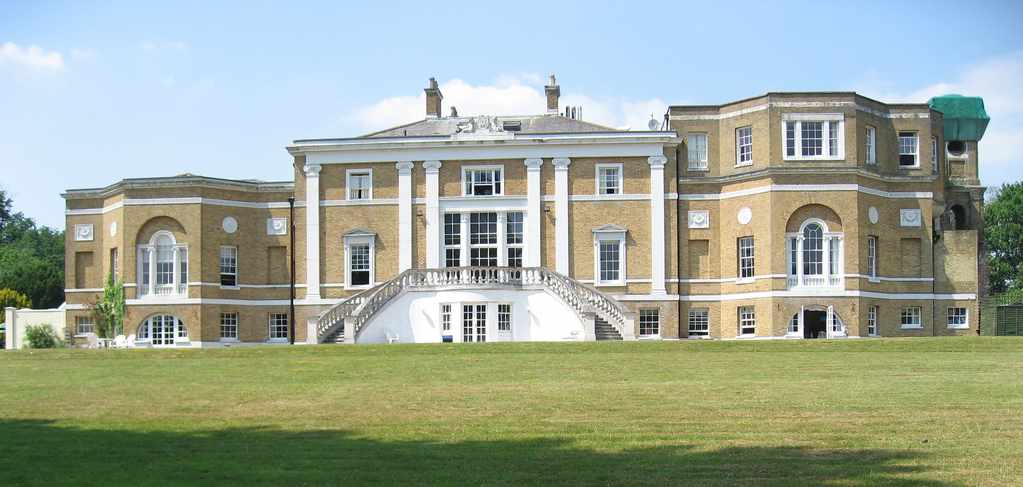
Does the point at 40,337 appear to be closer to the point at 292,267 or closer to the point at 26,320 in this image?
the point at 26,320

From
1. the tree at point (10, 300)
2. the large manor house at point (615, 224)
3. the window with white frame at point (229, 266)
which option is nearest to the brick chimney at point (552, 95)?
the large manor house at point (615, 224)

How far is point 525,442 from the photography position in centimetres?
1730

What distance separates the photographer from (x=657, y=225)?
1944 inches

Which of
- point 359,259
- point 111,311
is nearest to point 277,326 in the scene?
point 359,259

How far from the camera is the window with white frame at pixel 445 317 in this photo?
152 feet

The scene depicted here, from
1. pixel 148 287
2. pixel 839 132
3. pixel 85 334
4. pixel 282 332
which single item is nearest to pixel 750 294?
pixel 839 132

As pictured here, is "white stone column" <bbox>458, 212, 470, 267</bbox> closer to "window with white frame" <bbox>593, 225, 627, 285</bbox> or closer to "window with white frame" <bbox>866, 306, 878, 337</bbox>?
"window with white frame" <bbox>593, 225, 627, 285</bbox>

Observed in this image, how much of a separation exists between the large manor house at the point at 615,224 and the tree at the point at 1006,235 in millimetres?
35364

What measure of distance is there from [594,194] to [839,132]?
10.2 m

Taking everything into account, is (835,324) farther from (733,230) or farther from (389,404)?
(389,404)

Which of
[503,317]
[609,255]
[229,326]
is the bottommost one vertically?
[229,326]

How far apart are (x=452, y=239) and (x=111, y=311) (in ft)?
47.8

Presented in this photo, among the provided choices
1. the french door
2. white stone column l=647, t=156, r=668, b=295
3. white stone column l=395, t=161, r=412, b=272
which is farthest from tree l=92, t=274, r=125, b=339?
white stone column l=647, t=156, r=668, b=295

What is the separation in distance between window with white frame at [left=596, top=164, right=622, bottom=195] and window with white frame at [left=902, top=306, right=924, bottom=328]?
42.1 ft
